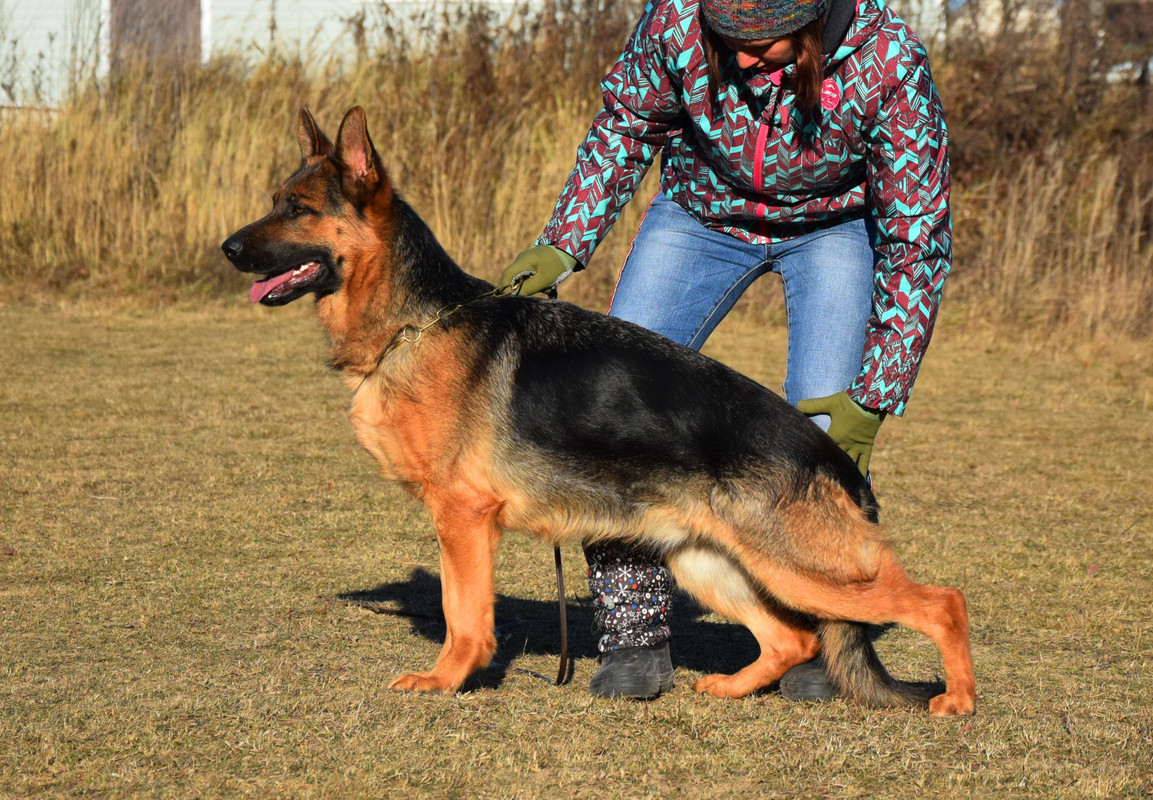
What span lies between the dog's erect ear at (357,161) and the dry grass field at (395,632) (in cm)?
152

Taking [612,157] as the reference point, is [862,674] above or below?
below

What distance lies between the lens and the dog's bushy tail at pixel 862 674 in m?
3.43

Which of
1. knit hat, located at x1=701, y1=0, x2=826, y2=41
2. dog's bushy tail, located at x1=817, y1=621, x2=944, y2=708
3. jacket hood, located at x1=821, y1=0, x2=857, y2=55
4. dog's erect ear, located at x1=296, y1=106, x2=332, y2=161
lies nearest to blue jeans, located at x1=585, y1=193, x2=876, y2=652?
dog's bushy tail, located at x1=817, y1=621, x2=944, y2=708

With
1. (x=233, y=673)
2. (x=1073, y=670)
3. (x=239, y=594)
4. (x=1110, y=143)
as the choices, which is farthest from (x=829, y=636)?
(x=1110, y=143)

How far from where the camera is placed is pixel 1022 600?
15.2 feet

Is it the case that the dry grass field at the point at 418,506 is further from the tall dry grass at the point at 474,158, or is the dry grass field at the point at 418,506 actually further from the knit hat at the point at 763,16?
the knit hat at the point at 763,16

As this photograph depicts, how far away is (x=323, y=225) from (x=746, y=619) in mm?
1841

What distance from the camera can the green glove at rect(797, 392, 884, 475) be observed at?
3545 millimetres

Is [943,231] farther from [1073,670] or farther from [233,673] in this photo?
[233,673]

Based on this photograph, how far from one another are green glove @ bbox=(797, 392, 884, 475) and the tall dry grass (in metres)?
7.68

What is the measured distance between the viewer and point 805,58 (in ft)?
10.8

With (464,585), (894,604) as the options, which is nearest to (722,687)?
(894,604)

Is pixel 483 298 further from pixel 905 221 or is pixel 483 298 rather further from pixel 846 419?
pixel 905 221

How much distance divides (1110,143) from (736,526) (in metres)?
10.3
